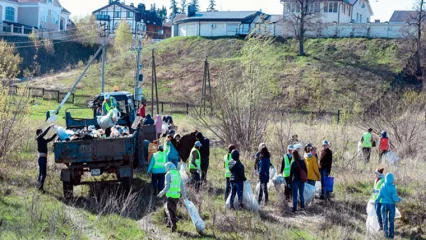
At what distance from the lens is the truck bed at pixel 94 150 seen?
36.4 feet

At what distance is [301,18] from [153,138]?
39501mm

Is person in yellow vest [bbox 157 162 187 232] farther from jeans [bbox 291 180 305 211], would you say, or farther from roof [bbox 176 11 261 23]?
roof [bbox 176 11 261 23]

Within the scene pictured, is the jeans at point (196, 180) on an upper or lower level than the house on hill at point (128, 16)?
lower

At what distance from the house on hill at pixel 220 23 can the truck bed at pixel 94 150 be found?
159 feet

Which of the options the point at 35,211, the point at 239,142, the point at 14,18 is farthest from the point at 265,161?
the point at 14,18

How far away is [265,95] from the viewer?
1762 cm

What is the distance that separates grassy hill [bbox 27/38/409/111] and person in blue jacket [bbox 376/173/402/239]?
28051 mm

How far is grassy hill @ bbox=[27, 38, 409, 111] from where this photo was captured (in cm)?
4156

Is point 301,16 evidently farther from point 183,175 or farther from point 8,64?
point 183,175

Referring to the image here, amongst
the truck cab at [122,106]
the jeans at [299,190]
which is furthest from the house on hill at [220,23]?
the jeans at [299,190]

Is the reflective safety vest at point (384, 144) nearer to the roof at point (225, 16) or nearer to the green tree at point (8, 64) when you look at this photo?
the green tree at point (8, 64)

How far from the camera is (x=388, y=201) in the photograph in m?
9.83

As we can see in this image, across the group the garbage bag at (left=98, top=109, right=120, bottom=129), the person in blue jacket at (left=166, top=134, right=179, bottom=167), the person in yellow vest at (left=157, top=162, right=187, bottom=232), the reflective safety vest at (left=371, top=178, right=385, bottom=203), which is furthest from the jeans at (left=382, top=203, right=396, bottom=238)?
the garbage bag at (left=98, top=109, right=120, bottom=129)

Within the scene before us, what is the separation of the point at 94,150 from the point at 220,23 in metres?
50.9
